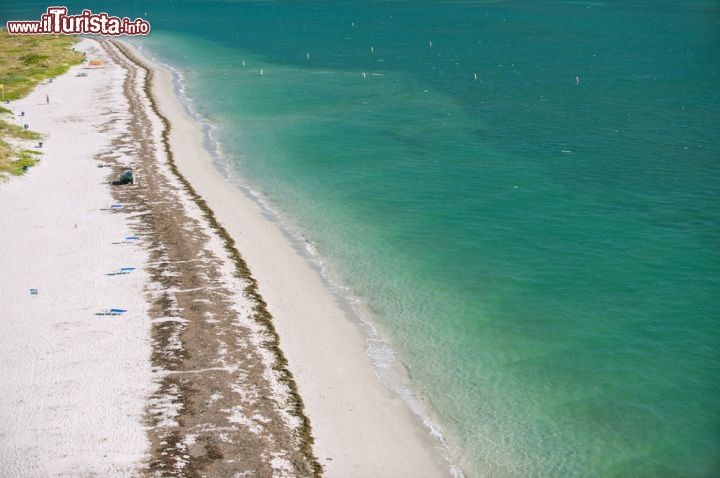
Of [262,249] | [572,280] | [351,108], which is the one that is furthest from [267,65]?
[572,280]

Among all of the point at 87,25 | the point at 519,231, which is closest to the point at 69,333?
the point at 519,231

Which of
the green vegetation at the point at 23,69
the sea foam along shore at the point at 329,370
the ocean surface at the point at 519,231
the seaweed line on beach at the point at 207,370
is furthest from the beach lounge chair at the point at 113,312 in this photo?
the green vegetation at the point at 23,69

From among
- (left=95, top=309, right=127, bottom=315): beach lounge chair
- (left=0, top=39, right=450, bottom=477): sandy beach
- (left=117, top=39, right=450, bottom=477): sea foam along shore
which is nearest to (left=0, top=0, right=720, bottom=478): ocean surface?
(left=117, top=39, right=450, bottom=477): sea foam along shore

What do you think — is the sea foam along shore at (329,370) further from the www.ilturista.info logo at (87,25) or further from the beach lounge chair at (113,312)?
the www.ilturista.info logo at (87,25)

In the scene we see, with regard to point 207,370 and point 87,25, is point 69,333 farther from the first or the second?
point 87,25

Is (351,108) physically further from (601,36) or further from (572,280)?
(601,36)

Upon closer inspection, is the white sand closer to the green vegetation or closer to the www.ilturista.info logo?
the green vegetation
